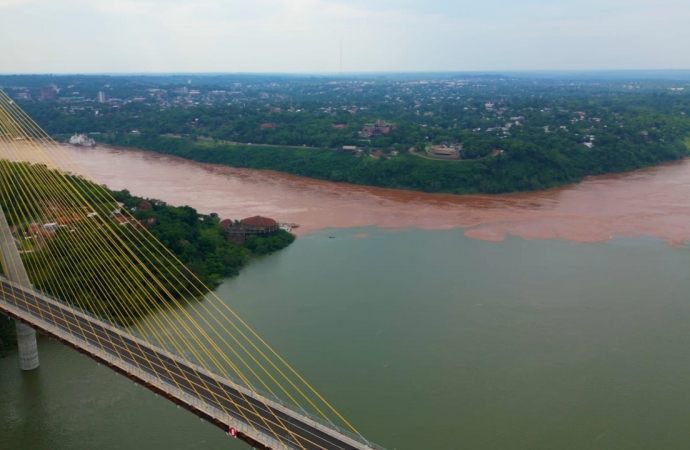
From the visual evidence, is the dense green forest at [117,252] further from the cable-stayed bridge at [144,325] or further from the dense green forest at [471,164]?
the dense green forest at [471,164]

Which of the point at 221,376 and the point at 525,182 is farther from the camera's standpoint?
A: the point at 525,182

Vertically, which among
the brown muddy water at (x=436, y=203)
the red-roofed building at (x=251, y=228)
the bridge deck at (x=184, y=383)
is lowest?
the brown muddy water at (x=436, y=203)

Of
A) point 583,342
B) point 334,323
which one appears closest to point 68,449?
point 334,323

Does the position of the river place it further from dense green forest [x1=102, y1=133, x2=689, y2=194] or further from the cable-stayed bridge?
dense green forest [x1=102, y1=133, x2=689, y2=194]

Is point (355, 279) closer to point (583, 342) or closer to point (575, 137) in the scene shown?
point (583, 342)

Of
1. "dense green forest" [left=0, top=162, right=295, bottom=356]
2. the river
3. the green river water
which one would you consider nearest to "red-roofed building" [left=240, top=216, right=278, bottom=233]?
"dense green forest" [left=0, top=162, right=295, bottom=356]

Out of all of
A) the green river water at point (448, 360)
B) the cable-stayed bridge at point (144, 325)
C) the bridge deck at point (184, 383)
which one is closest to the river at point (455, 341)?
the green river water at point (448, 360)
